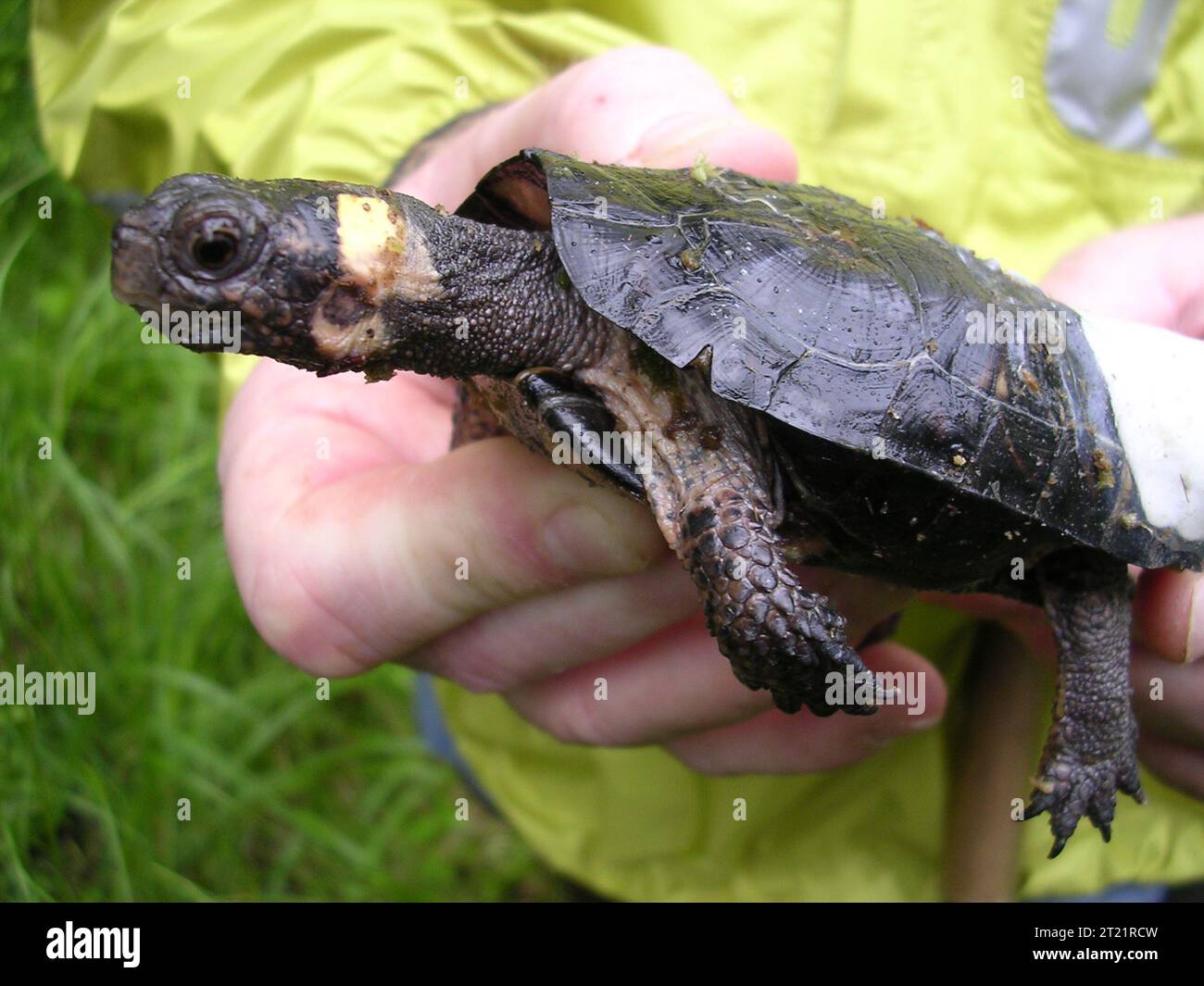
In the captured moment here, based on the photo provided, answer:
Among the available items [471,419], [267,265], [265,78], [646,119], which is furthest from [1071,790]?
[265,78]

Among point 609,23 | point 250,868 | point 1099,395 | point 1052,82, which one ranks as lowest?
point 250,868

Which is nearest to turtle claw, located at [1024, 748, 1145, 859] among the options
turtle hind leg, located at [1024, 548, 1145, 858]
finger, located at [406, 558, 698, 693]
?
turtle hind leg, located at [1024, 548, 1145, 858]

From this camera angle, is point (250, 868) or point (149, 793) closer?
point (149, 793)

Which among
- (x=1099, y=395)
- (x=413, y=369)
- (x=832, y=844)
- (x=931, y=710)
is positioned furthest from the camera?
(x=832, y=844)

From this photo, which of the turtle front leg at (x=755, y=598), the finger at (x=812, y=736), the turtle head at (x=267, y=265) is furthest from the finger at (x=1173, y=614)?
the turtle head at (x=267, y=265)

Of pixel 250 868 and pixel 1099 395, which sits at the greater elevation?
pixel 1099 395

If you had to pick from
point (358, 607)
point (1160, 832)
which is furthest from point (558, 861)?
point (1160, 832)

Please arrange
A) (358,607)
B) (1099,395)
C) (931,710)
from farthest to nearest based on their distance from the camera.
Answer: (931,710), (358,607), (1099,395)

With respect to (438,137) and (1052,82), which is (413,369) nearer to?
(438,137)

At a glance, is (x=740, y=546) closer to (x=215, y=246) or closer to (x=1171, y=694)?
(x=215, y=246)
